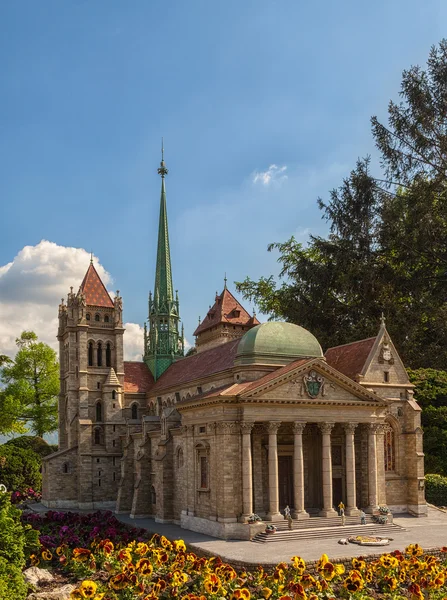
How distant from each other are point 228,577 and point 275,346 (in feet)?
71.5

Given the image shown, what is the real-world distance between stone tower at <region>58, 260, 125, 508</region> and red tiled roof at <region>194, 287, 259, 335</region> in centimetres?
1236

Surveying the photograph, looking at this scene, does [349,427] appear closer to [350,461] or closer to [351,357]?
[350,461]

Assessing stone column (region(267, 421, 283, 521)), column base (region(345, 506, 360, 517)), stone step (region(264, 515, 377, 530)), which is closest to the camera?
stone step (region(264, 515, 377, 530))

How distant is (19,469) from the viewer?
5922cm

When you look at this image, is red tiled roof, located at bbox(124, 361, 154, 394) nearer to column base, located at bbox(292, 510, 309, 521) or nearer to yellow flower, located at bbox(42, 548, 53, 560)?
column base, located at bbox(292, 510, 309, 521)

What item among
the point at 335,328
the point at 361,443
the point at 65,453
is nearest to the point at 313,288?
the point at 335,328

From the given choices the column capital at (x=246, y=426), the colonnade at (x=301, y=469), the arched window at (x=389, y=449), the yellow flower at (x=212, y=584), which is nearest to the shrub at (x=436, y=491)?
the arched window at (x=389, y=449)

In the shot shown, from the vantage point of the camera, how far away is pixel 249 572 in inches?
1110

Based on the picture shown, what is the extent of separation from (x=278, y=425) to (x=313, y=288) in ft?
69.9

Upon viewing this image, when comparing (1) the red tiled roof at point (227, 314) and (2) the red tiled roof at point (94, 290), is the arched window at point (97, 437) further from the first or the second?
(1) the red tiled roof at point (227, 314)

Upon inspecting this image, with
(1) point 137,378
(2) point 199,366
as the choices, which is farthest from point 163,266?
(2) point 199,366

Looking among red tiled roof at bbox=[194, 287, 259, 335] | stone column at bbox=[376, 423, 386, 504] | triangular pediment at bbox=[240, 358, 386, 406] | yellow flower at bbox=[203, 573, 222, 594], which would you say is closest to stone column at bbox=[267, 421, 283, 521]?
triangular pediment at bbox=[240, 358, 386, 406]

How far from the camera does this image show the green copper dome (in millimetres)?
41031

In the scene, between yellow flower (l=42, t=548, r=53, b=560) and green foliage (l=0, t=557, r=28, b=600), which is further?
yellow flower (l=42, t=548, r=53, b=560)
